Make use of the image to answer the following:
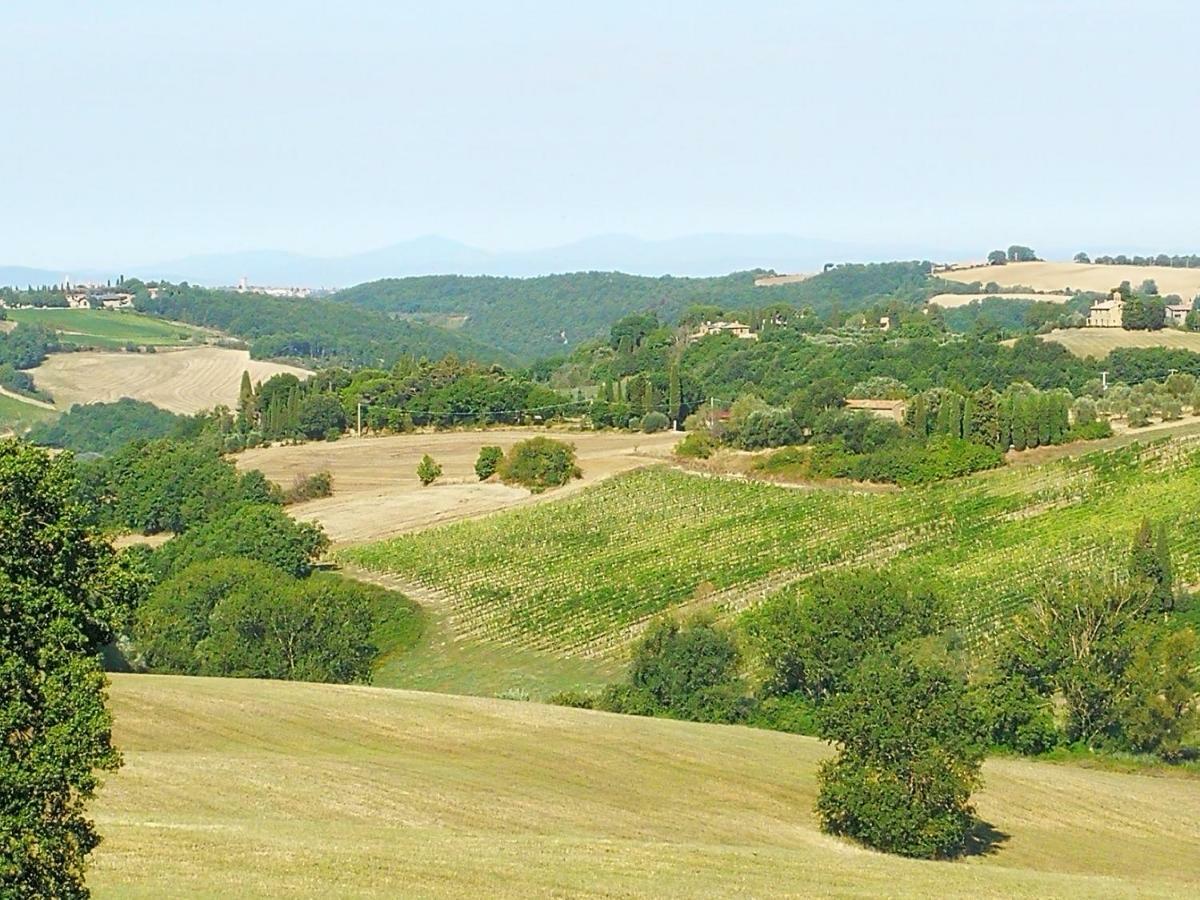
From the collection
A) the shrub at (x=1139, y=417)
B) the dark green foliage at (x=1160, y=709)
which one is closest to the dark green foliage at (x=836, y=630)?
the dark green foliage at (x=1160, y=709)

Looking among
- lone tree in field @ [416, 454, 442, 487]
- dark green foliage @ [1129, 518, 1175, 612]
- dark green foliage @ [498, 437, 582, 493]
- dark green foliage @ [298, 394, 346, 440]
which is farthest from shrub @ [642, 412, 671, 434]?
dark green foliage @ [1129, 518, 1175, 612]

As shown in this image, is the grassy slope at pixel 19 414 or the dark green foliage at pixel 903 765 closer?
the dark green foliage at pixel 903 765

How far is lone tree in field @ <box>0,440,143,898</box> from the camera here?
55.1 feet

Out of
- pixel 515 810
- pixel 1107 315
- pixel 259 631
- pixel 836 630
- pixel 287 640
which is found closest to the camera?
pixel 515 810

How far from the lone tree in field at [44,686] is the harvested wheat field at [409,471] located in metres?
60.2

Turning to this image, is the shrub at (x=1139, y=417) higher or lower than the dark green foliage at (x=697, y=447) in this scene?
higher

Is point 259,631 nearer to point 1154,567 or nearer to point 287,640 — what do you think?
point 287,640

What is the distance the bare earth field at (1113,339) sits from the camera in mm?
128125

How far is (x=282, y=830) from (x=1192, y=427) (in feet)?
232

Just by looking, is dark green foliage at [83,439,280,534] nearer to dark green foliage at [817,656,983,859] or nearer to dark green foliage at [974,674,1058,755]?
dark green foliage at [974,674,1058,755]

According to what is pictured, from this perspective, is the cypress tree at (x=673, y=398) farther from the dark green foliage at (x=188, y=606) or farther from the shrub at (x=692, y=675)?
the shrub at (x=692, y=675)

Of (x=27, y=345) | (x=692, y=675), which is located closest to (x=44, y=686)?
(x=692, y=675)

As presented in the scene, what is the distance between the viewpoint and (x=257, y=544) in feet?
232

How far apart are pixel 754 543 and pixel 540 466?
2037 cm
